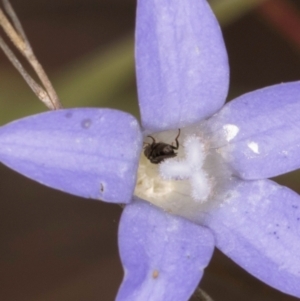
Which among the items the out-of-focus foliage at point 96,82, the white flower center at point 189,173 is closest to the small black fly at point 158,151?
the white flower center at point 189,173

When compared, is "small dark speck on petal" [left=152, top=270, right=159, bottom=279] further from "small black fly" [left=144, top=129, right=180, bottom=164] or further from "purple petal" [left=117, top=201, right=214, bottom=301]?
"small black fly" [left=144, top=129, right=180, bottom=164]

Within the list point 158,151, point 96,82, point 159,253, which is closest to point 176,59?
point 158,151

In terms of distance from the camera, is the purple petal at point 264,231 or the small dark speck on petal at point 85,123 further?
A: the purple petal at point 264,231

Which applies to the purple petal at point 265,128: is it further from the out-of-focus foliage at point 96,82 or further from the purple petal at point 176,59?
the out-of-focus foliage at point 96,82

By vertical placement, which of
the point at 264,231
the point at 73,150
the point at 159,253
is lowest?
the point at 264,231

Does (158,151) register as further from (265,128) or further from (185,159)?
(265,128)

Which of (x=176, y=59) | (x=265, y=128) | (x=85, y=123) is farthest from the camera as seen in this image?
(x=265, y=128)

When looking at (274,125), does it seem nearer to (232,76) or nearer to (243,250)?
(243,250)
